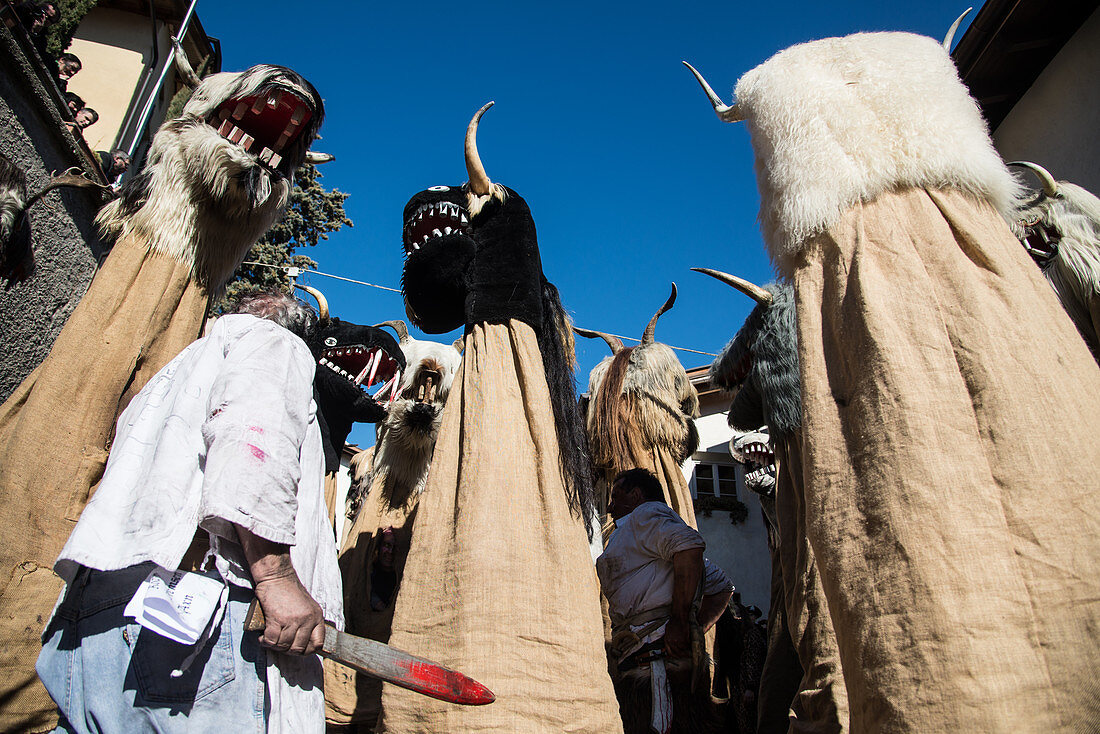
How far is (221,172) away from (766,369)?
2.50 metres

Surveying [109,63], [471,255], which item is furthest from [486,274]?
[109,63]

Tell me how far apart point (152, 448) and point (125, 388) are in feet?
3.37

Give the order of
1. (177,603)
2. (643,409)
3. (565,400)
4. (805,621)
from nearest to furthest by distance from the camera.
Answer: (177,603)
(805,621)
(565,400)
(643,409)

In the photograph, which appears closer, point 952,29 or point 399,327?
point 952,29

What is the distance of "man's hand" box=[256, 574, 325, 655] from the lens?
56.8 inches

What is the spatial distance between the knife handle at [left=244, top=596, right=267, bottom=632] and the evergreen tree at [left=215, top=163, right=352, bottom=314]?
729cm

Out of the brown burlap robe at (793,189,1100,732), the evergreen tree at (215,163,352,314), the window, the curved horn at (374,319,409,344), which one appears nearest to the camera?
the brown burlap robe at (793,189,1100,732)

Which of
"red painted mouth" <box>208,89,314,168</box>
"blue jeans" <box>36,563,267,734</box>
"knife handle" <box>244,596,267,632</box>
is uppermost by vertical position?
"red painted mouth" <box>208,89,314,168</box>

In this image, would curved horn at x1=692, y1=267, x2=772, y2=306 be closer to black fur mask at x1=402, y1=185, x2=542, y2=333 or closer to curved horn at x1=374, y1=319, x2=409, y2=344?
black fur mask at x1=402, y1=185, x2=542, y2=333

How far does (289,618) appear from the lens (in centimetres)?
146

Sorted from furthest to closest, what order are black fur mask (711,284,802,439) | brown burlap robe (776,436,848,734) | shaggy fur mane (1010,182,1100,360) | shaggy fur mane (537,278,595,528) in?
black fur mask (711,284,802,439) < shaggy fur mane (1010,182,1100,360) < shaggy fur mane (537,278,595,528) < brown burlap robe (776,436,848,734)

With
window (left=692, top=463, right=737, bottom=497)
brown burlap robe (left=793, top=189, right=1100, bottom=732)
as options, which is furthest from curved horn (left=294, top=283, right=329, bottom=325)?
window (left=692, top=463, right=737, bottom=497)

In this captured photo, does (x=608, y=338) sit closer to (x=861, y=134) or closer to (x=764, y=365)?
(x=764, y=365)

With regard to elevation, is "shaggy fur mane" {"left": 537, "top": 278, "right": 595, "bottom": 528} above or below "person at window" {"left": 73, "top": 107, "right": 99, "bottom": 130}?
below
